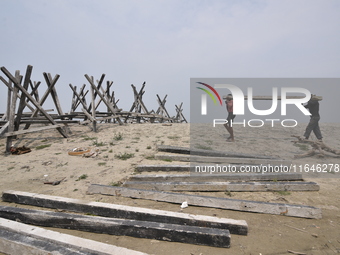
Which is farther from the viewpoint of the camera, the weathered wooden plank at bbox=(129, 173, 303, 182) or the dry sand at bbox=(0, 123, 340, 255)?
the weathered wooden plank at bbox=(129, 173, 303, 182)

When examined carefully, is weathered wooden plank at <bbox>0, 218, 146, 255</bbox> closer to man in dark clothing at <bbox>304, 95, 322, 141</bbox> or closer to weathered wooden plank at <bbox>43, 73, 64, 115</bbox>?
man in dark clothing at <bbox>304, 95, 322, 141</bbox>

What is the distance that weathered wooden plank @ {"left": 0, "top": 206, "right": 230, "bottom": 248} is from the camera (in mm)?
2641

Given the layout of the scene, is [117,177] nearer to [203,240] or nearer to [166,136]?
[203,240]

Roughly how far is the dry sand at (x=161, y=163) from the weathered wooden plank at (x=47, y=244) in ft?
1.40

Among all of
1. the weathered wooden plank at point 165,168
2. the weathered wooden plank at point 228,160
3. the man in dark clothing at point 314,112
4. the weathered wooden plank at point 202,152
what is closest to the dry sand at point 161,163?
the weathered wooden plank at point 165,168

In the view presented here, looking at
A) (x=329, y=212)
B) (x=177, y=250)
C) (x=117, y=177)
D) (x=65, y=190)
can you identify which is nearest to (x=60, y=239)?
(x=177, y=250)

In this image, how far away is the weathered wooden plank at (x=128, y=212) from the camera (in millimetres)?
2893

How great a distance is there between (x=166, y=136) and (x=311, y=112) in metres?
6.00

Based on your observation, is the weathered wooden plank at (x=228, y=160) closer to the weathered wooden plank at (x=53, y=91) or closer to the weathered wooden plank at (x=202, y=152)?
the weathered wooden plank at (x=202, y=152)

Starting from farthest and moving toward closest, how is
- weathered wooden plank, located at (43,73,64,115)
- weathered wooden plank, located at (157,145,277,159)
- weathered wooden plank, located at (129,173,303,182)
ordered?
weathered wooden plank, located at (43,73,64,115) < weathered wooden plank, located at (157,145,277,159) < weathered wooden plank, located at (129,173,303,182)

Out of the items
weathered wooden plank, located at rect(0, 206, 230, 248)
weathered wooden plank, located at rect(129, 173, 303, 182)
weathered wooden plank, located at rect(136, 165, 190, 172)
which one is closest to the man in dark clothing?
weathered wooden plank, located at rect(129, 173, 303, 182)

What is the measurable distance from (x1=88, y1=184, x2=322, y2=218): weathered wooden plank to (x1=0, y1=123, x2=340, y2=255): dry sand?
8 cm

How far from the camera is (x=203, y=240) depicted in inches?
104

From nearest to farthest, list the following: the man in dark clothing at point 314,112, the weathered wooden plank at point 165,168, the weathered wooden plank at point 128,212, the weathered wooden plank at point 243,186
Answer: the weathered wooden plank at point 128,212
the weathered wooden plank at point 243,186
the weathered wooden plank at point 165,168
the man in dark clothing at point 314,112
